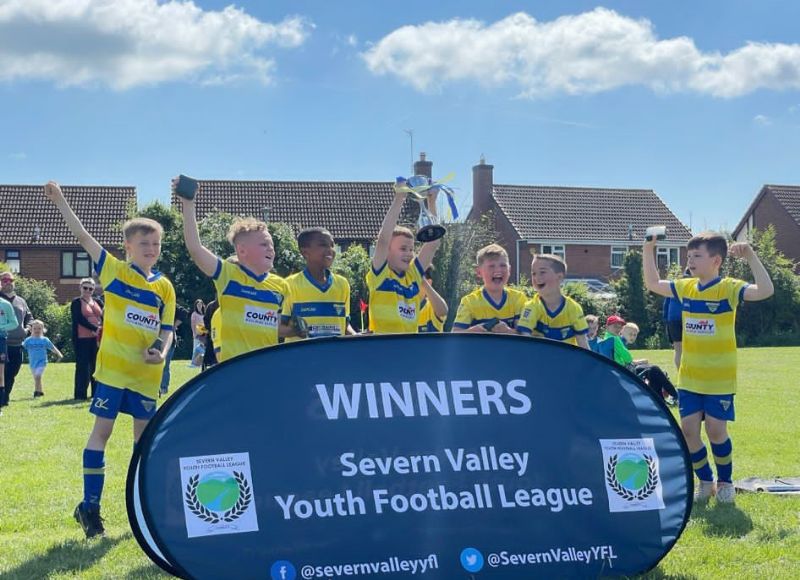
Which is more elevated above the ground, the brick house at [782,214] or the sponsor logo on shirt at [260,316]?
the brick house at [782,214]

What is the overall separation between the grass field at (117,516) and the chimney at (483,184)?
1595 inches

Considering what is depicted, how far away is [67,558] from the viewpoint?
4855 millimetres

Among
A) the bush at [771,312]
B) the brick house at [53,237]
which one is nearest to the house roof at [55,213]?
the brick house at [53,237]

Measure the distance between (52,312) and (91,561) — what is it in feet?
95.7

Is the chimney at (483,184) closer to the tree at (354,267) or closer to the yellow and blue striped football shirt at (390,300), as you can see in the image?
the tree at (354,267)

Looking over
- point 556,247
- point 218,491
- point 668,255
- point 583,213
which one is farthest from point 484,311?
point 583,213

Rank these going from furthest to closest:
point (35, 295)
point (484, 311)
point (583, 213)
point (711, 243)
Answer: point (583, 213) < point (35, 295) < point (484, 311) < point (711, 243)

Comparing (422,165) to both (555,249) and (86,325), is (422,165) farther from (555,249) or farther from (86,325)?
(86,325)

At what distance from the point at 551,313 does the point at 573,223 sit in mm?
45883

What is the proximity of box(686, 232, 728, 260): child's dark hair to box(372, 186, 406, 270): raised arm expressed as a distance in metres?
2.24

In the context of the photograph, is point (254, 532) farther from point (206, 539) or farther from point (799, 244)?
point (799, 244)

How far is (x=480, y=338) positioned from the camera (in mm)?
→ 4301

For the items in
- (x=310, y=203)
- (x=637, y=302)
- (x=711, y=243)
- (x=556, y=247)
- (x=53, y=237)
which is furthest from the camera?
(x=556, y=247)

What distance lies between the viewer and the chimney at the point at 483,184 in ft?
170
